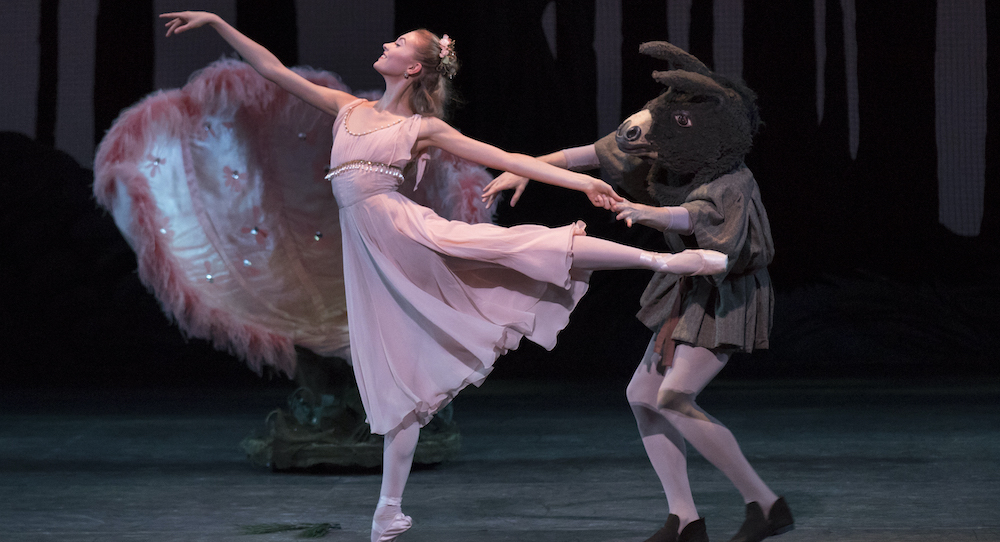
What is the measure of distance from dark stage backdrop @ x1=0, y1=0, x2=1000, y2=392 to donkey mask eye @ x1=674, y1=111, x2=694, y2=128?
292 cm

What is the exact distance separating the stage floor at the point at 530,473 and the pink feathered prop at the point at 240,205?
1.67 ft

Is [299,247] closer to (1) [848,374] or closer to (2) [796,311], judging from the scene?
(2) [796,311]

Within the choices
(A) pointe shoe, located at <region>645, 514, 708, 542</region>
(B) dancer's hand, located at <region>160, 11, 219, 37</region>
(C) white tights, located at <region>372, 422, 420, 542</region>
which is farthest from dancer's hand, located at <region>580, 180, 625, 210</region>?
(B) dancer's hand, located at <region>160, 11, 219, 37</region>

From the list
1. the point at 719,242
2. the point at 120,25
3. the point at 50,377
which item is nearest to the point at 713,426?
the point at 719,242

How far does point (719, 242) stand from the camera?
208cm

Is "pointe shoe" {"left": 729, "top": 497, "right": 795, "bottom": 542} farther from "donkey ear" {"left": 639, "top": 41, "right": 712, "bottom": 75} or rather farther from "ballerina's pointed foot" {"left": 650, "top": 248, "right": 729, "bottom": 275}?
"donkey ear" {"left": 639, "top": 41, "right": 712, "bottom": 75}

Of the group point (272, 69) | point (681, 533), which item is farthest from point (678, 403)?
point (272, 69)

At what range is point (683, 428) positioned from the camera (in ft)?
7.22

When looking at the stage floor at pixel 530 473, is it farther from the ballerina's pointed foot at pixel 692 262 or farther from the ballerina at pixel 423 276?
the ballerina's pointed foot at pixel 692 262

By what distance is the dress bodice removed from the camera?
7.05ft

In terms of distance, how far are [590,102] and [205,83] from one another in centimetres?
250

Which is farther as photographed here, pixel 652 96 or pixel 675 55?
pixel 652 96

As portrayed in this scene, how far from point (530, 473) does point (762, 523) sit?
108cm

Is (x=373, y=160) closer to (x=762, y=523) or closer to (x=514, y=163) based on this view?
(x=514, y=163)
